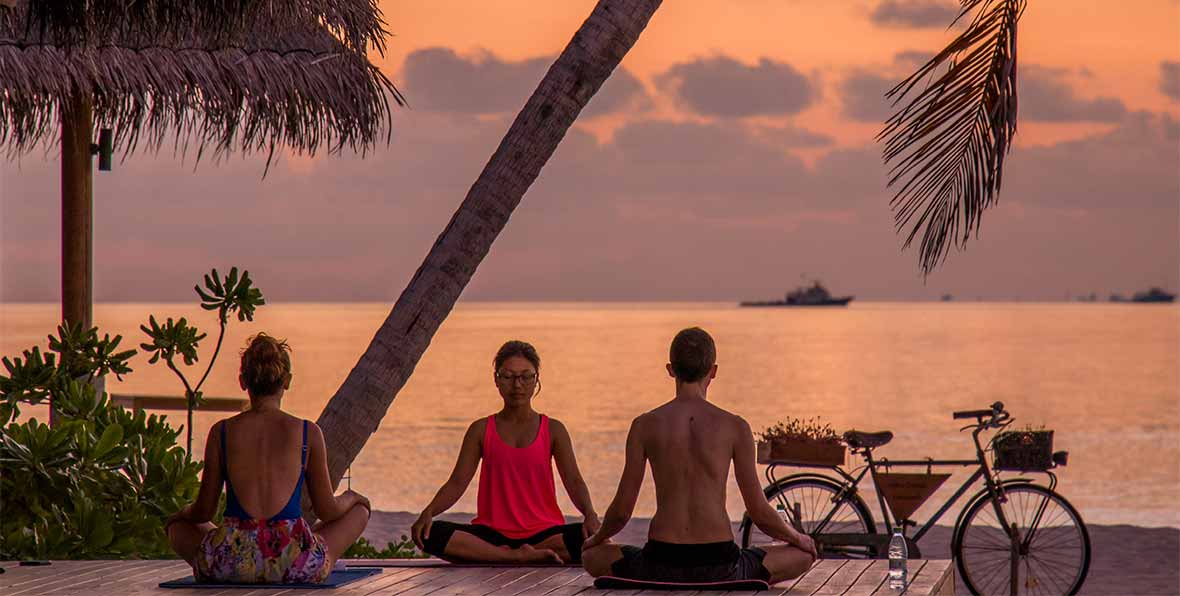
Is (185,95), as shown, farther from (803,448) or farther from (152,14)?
(803,448)

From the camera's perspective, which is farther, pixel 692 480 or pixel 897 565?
pixel 897 565

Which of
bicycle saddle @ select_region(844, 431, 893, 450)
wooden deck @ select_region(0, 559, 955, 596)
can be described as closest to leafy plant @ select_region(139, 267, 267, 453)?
wooden deck @ select_region(0, 559, 955, 596)

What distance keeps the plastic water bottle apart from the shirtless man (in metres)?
0.38

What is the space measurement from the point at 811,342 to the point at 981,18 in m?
76.5

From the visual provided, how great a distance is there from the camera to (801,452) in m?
8.46

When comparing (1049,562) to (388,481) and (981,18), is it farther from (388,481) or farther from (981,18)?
(388,481)

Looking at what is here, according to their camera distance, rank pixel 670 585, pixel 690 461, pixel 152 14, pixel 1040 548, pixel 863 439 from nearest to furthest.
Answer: pixel 690 461, pixel 670 585, pixel 152 14, pixel 863 439, pixel 1040 548

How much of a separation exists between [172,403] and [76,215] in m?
1.33

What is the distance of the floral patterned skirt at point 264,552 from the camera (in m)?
5.59

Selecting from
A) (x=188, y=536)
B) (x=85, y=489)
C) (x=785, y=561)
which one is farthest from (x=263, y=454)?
(x=85, y=489)

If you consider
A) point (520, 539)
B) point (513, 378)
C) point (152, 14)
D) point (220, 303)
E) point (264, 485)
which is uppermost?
point (152, 14)

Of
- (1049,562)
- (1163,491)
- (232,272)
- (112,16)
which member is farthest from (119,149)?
(1163,491)

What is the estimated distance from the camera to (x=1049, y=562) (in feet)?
30.1

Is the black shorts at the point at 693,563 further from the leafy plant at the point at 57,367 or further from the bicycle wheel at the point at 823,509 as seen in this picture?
the leafy plant at the point at 57,367
